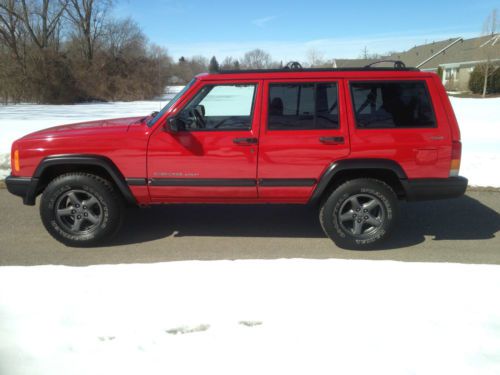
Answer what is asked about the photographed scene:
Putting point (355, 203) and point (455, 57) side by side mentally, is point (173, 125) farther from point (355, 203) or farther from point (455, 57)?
point (455, 57)

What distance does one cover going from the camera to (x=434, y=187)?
4.09 meters

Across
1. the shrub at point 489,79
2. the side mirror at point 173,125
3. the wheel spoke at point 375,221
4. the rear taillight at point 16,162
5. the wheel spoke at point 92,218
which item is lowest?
the wheel spoke at point 92,218

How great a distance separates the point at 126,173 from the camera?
412 cm

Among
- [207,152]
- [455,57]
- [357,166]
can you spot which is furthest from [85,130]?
[455,57]

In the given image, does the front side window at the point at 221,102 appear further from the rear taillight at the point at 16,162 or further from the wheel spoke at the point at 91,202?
the rear taillight at the point at 16,162

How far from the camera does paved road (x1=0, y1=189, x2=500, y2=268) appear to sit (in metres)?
4.09

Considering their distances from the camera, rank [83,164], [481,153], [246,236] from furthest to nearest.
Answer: [481,153]
[246,236]
[83,164]

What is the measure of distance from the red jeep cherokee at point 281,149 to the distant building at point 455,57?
118ft

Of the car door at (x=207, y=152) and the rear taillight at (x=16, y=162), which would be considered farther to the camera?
the rear taillight at (x=16, y=162)

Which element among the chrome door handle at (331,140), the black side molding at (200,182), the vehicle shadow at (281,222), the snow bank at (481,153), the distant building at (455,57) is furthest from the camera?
the distant building at (455,57)

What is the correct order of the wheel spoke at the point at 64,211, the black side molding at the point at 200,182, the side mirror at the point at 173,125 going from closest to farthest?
the side mirror at the point at 173,125 < the black side molding at the point at 200,182 < the wheel spoke at the point at 64,211

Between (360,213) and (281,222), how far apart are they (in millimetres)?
1185

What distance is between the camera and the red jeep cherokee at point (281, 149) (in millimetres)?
4016

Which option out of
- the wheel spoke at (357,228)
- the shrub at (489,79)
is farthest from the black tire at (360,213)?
the shrub at (489,79)
